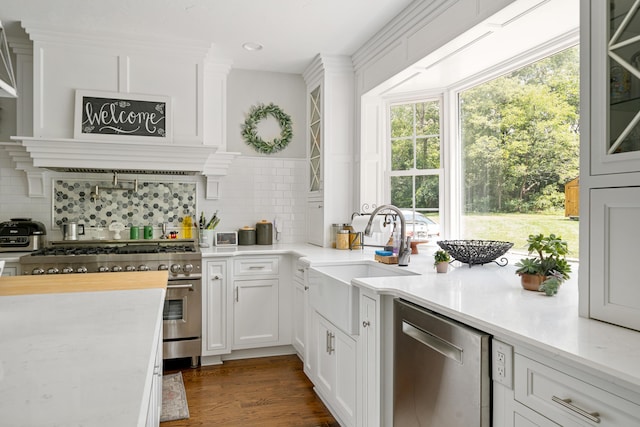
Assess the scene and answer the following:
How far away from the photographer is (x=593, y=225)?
152cm

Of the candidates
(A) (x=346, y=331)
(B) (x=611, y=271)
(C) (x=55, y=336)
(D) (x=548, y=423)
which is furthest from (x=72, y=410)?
Answer: (A) (x=346, y=331)

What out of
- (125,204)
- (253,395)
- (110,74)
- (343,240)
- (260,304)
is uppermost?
(110,74)

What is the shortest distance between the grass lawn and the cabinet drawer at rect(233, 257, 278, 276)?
5.49 feet

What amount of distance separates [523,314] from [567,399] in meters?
0.37

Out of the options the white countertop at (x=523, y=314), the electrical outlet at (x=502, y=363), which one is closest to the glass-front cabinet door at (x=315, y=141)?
the white countertop at (x=523, y=314)

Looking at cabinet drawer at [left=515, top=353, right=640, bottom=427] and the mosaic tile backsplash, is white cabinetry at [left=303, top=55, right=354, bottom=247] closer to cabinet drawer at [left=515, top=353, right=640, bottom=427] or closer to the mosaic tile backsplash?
the mosaic tile backsplash

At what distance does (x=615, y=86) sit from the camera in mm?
1445

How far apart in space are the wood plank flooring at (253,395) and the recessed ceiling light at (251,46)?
9.16 feet

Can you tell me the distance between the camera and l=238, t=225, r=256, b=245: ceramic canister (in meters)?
4.36

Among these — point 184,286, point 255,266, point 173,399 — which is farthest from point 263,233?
point 173,399

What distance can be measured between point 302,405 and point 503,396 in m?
1.84

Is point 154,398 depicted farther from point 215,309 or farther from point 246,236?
point 246,236

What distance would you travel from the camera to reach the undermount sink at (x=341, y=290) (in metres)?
2.32

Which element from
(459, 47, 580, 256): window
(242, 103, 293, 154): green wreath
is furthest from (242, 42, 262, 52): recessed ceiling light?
(459, 47, 580, 256): window
